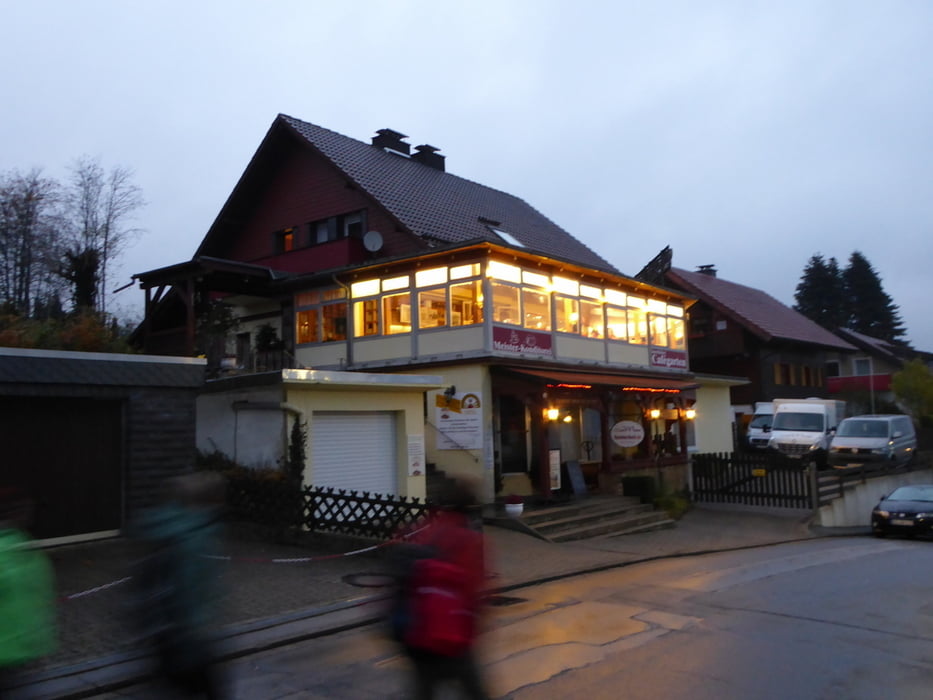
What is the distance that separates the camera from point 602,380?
21.3 m

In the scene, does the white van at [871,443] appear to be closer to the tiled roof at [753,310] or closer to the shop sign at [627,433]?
the shop sign at [627,433]

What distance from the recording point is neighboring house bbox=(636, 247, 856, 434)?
40156mm

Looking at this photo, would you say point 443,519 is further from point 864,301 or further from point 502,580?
point 864,301

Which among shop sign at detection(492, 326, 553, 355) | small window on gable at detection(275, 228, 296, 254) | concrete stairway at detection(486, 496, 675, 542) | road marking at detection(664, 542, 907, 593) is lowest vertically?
road marking at detection(664, 542, 907, 593)

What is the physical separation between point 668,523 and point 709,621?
10.6 meters

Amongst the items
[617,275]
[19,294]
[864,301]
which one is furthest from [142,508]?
[864,301]

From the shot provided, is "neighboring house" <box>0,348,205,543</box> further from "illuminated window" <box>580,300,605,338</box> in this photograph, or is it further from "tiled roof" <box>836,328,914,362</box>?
"tiled roof" <box>836,328,914,362</box>

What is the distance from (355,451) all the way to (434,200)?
12070 mm

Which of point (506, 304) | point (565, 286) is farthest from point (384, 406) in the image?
point (565, 286)

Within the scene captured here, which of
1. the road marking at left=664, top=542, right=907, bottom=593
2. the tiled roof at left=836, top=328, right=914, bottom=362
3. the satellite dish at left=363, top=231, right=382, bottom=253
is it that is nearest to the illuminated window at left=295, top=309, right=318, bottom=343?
the satellite dish at left=363, top=231, right=382, bottom=253

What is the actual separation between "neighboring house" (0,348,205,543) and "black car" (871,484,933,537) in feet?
50.8

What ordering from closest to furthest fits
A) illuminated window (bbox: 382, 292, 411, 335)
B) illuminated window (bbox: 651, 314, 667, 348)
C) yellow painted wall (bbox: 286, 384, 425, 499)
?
yellow painted wall (bbox: 286, 384, 425, 499) → illuminated window (bbox: 382, 292, 411, 335) → illuminated window (bbox: 651, 314, 667, 348)

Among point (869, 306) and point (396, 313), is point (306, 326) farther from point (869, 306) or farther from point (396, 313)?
point (869, 306)

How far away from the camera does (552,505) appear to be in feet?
62.6
